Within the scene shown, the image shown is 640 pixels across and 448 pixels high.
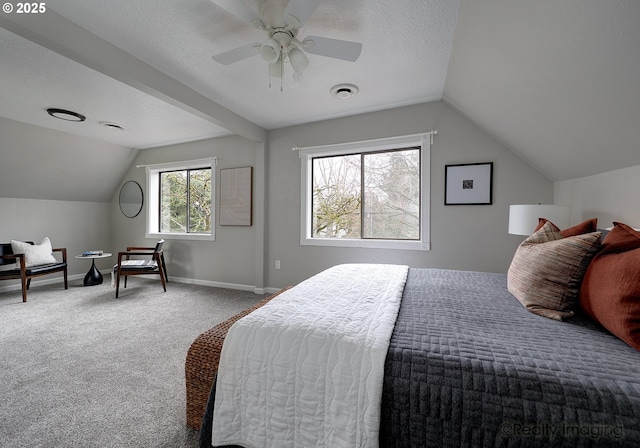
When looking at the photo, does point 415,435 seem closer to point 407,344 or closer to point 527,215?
point 407,344

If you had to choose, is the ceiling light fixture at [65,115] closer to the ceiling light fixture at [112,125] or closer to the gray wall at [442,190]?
the ceiling light fixture at [112,125]

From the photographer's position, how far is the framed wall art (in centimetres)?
402

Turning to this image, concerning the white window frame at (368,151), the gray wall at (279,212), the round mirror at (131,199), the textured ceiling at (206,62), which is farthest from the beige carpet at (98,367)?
the textured ceiling at (206,62)

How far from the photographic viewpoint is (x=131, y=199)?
5121mm

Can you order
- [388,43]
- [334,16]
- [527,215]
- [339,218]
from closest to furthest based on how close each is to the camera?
[334,16]
[388,43]
[527,215]
[339,218]

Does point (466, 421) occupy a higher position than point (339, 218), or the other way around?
point (339, 218)

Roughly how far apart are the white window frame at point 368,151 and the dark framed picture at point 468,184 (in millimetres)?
218

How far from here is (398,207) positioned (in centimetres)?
337

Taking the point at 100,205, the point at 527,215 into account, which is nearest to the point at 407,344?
the point at 527,215

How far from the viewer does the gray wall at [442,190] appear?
2.75 meters

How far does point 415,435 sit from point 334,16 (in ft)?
7.39

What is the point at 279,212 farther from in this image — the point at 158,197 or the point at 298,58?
the point at 158,197

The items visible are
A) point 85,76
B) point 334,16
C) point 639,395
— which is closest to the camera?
point 639,395

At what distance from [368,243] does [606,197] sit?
2.08 meters
